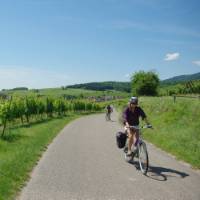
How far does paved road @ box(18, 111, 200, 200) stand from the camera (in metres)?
7.91

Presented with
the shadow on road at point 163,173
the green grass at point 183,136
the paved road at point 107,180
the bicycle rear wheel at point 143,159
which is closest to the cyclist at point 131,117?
the bicycle rear wheel at point 143,159

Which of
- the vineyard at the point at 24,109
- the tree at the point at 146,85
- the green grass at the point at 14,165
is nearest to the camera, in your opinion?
the green grass at the point at 14,165

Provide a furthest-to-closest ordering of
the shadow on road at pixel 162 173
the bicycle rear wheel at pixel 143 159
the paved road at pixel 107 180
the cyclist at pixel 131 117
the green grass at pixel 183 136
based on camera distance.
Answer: the green grass at pixel 183 136
the cyclist at pixel 131 117
the bicycle rear wheel at pixel 143 159
the shadow on road at pixel 162 173
the paved road at pixel 107 180

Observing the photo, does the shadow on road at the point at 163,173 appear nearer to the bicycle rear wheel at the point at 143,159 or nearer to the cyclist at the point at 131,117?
the bicycle rear wheel at the point at 143,159

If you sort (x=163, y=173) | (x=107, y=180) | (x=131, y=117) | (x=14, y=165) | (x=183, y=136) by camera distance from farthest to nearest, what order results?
(x=183, y=136) < (x=131, y=117) < (x=14, y=165) < (x=163, y=173) < (x=107, y=180)

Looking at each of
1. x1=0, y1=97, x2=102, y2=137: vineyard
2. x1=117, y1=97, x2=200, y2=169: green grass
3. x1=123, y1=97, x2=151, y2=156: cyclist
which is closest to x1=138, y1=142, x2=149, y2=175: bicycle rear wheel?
x1=123, y1=97, x2=151, y2=156: cyclist

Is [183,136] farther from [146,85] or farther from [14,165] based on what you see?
[146,85]

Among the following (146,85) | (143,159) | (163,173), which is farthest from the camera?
(146,85)

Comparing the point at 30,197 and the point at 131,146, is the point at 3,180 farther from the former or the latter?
the point at 131,146

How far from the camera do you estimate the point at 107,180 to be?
9.39 meters

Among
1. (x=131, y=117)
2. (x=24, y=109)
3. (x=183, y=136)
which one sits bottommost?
(x=183, y=136)

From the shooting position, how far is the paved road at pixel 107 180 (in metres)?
7.91

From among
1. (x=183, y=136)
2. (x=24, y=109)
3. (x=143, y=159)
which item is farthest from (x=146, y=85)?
(x=143, y=159)

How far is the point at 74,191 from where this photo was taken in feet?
27.1
